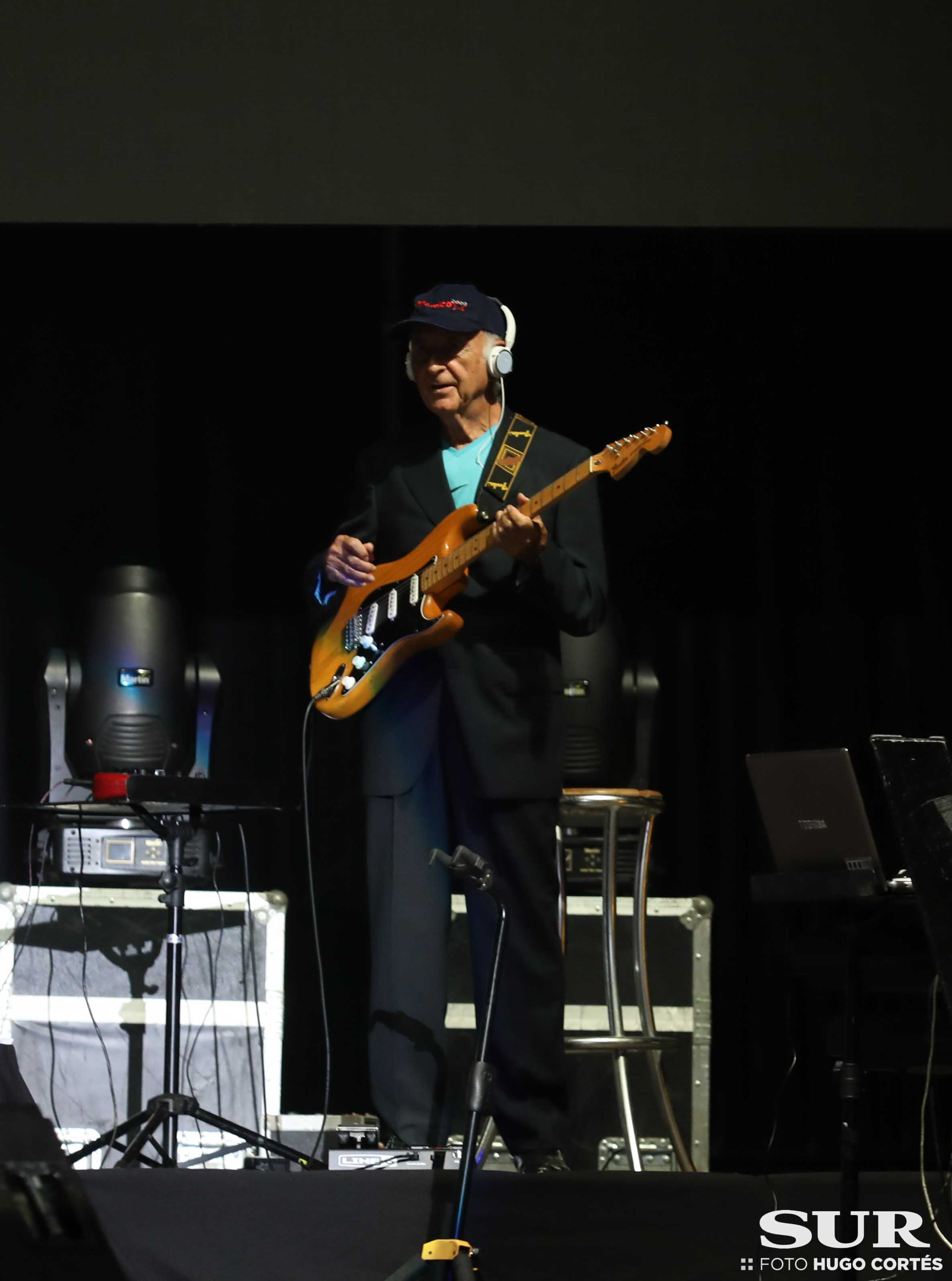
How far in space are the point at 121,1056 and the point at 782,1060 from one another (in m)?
1.96

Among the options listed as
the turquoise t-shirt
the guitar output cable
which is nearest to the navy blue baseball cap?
the turquoise t-shirt

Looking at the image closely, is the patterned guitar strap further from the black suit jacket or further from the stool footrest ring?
the stool footrest ring

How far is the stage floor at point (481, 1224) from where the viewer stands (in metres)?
2.40

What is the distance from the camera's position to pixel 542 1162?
259 cm

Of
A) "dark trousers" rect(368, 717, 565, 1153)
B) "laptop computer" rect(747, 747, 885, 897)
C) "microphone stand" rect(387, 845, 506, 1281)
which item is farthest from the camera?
"dark trousers" rect(368, 717, 565, 1153)

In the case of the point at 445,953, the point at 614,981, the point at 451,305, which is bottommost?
the point at 614,981

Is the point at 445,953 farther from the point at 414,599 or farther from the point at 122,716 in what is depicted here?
the point at 122,716

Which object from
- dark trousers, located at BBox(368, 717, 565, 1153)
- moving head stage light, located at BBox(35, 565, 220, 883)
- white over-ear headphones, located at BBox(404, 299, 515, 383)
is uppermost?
white over-ear headphones, located at BBox(404, 299, 515, 383)

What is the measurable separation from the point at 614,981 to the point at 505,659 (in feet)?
3.28

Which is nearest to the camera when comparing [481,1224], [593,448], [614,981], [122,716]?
[481,1224]

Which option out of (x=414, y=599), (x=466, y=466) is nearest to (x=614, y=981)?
(x=414, y=599)

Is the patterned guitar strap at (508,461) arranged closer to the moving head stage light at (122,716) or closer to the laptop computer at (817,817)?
the laptop computer at (817,817)

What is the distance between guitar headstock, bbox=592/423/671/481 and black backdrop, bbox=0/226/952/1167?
174 centimetres

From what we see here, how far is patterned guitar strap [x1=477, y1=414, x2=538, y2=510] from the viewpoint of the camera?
2.91 meters
